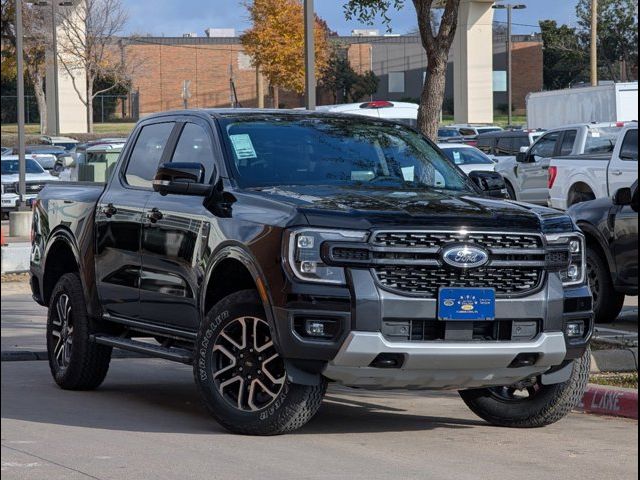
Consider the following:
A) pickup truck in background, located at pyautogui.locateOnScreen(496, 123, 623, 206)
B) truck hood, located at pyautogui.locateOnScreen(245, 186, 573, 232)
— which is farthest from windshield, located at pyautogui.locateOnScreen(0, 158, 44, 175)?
truck hood, located at pyautogui.locateOnScreen(245, 186, 573, 232)

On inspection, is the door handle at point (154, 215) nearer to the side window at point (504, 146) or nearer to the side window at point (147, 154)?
the side window at point (147, 154)

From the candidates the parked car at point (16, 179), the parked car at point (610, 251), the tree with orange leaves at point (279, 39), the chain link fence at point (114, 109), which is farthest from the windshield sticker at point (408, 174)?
the chain link fence at point (114, 109)

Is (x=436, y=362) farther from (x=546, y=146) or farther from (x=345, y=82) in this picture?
(x=345, y=82)

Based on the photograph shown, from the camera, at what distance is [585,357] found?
8312 mm

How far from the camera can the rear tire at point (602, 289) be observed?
13.6 metres

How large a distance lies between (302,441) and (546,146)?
20.1 m

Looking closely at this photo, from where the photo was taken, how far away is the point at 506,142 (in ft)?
122

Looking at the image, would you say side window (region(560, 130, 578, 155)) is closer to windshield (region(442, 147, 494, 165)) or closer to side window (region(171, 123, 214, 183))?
windshield (region(442, 147, 494, 165))

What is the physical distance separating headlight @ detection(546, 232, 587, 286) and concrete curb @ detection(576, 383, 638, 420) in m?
1.36

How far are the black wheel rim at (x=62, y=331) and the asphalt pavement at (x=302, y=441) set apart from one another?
23cm

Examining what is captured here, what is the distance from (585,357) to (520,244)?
1099mm

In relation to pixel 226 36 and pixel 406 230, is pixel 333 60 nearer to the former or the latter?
pixel 226 36

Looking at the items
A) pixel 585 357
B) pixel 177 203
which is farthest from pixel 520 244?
pixel 177 203

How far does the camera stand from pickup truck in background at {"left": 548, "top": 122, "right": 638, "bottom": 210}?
21.4 meters
